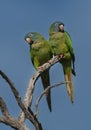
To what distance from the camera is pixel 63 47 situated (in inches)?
327

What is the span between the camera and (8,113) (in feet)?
17.1

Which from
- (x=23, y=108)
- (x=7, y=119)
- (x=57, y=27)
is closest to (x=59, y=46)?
(x=57, y=27)

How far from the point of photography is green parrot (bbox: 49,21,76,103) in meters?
8.03

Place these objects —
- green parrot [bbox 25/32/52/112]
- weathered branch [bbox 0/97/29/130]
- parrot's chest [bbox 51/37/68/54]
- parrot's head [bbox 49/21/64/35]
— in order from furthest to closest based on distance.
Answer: parrot's head [bbox 49/21/64/35]
parrot's chest [bbox 51/37/68/54]
green parrot [bbox 25/32/52/112]
weathered branch [bbox 0/97/29/130]

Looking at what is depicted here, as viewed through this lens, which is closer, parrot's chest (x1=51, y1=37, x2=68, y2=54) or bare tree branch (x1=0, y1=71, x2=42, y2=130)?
bare tree branch (x1=0, y1=71, x2=42, y2=130)

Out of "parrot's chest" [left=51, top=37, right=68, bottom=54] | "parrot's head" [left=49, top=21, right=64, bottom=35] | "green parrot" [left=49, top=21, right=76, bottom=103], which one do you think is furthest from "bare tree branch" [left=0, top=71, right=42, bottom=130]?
"parrot's head" [left=49, top=21, right=64, bottom=35]

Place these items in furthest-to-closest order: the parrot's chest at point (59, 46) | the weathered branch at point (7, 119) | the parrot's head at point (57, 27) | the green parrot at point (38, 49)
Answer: the parrot's head at point (57, 27) < the parrot's chest at point (59, 46) < the green parrot at point (38, 49) < the weathered branch at point (7, 119)

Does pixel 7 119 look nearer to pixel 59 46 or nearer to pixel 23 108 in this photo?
pixel 23 108

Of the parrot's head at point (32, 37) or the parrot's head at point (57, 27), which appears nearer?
the parrot's head at point (32, 37)

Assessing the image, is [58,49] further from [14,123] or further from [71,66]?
[14,123]

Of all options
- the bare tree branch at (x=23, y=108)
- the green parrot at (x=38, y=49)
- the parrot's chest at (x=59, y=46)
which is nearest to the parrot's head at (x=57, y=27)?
the parrot's chest at (x=59, y=46)

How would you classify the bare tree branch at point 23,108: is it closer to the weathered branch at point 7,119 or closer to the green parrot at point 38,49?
the weathered branch at point 7,119

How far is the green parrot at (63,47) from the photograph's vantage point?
8.03 meters

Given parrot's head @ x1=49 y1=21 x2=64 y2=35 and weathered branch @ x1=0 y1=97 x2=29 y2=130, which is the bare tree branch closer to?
weathered branch @ x1=0 y1=97 x2=29 y2=130
